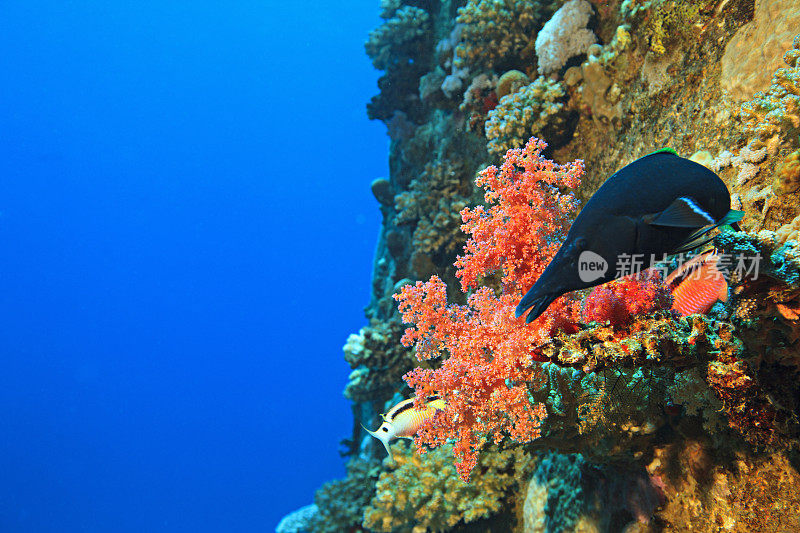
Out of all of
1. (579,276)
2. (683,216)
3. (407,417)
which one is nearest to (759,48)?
(683,216)

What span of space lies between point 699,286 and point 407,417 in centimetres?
223

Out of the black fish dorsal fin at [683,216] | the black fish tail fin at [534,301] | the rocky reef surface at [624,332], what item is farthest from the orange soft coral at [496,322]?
the black fish dorsal fin at [683,216]

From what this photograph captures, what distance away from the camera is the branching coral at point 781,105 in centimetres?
230

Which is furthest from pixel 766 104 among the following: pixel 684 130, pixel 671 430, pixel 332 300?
pixel 332 300

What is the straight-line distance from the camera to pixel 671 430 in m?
2.45

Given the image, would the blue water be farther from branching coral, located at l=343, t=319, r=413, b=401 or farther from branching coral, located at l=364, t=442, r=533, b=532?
branching coral, located at l=364, t=442, r=533, b=532

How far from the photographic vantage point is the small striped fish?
173cm

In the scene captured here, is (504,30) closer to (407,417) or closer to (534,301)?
(407,417)

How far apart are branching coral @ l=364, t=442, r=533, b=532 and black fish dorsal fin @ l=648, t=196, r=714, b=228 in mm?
3927

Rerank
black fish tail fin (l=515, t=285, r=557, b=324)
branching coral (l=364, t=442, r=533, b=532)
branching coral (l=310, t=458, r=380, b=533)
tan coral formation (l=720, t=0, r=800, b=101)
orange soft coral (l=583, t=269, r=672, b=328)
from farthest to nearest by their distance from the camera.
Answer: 1. branching coral (l=310, t=458, r=380, b=533)
2. branching coral (l=364, t=442, r=533, b=532)
3. tan coral formation (l=720, t=0, r=800, b=101)
4. orange soft coral (l=583, t=269, r=672, b=328)
5. black fish tail fin (l=515, t=285, r=557, b=324)

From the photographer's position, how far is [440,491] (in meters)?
4.86

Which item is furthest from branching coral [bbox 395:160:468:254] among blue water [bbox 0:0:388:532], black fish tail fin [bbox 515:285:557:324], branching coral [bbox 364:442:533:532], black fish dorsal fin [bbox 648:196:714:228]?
blue water [bbox 0:0:388:532]

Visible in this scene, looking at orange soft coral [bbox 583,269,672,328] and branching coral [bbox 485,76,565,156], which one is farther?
branching coral [bbox 485,76,565,156]

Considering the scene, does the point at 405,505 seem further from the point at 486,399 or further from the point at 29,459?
the point at 29,459
